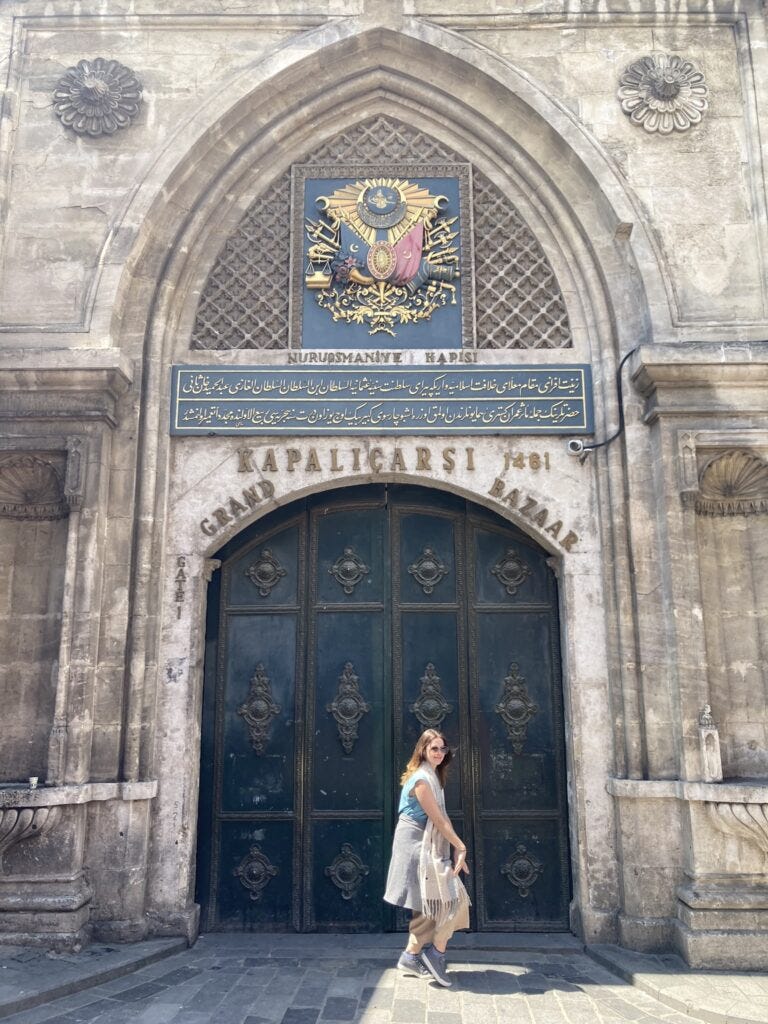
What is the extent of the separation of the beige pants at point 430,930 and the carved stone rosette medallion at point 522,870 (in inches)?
47.9

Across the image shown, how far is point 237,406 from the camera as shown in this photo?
19.8ft

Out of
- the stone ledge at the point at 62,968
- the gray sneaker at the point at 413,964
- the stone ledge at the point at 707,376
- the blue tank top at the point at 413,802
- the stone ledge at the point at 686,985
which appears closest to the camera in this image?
the stone ledge at the point at 686,985

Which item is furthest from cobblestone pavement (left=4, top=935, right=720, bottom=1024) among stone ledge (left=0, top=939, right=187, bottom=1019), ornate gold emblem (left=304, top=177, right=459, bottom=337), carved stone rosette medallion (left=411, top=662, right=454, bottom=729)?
ornate gold emblem (left=304, top=177, right=459, bottom=337)

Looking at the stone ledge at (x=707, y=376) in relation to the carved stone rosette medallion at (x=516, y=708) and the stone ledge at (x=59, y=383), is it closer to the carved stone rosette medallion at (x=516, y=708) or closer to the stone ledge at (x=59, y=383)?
the carved stone rosette medallion at (x=516, y=708)

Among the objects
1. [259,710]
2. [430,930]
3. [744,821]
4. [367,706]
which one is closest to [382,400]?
[367,706]

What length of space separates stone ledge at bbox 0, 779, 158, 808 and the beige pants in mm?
1995

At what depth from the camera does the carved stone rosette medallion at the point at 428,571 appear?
6148 millimetres

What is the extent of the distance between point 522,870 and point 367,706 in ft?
5.29

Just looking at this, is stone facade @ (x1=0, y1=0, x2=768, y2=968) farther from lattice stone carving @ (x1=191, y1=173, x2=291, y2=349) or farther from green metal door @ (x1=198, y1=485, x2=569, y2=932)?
green metal door @ (x1=198, y1=485, x2=569, y2=932)

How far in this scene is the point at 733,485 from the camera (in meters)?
5.67

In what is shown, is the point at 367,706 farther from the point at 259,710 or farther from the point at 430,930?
the point at 430,930

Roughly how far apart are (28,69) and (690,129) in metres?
5.27

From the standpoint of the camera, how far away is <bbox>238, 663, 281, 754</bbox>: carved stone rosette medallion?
592cm

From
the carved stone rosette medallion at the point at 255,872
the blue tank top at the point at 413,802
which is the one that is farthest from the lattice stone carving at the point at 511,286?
the carved stone rosette medallion at the point at 255,872
